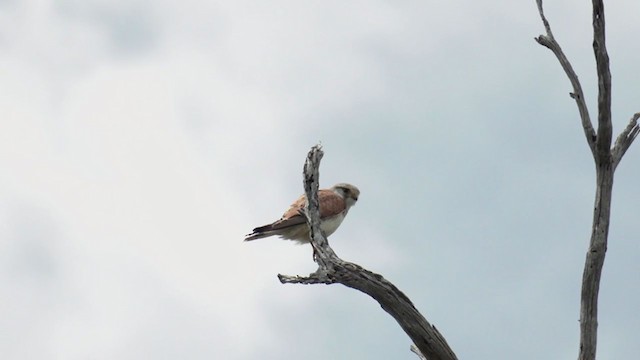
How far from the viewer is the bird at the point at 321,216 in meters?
8.71

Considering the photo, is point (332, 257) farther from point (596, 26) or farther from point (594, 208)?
point (596, 26)

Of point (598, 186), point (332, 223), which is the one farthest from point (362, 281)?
point (332, 223)

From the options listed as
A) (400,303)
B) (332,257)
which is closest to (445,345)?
(400,303)

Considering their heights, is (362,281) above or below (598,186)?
below

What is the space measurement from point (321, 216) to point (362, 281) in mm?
2976

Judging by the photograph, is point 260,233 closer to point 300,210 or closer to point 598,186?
point 300,210

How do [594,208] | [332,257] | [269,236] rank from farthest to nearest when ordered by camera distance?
[269,236]
[594,208]
[332,257]

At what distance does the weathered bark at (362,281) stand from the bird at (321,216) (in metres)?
1.84

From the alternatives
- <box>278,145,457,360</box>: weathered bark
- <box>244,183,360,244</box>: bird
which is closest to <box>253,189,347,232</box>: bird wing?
<box>244,183,360,244</box>: bird

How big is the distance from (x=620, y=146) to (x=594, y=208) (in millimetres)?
487

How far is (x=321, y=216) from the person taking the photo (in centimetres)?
907

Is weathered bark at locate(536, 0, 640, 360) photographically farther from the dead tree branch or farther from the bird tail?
the bird tail

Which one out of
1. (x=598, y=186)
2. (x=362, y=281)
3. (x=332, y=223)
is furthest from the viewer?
(x=332, y=223)

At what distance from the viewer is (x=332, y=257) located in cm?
613
